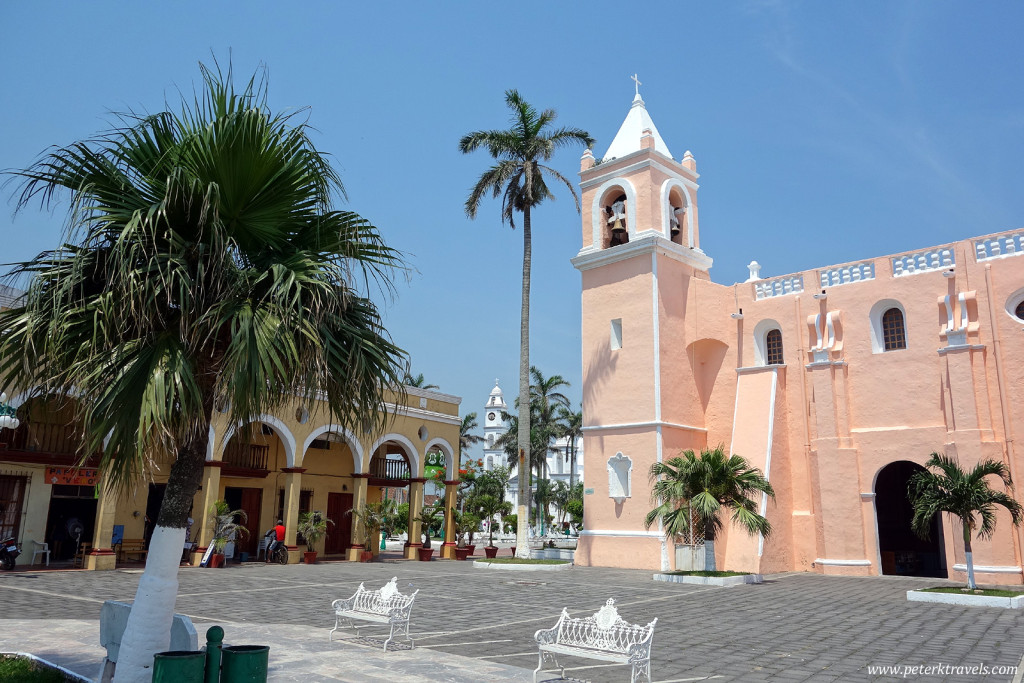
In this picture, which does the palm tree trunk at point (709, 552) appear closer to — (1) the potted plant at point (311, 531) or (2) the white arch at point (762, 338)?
(2) the white arch at point (762, 338)

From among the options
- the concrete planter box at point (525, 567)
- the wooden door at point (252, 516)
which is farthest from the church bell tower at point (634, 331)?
the wooden door at point (252, 516)

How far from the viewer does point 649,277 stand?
2367 cm

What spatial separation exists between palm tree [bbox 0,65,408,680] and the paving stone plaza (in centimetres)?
255

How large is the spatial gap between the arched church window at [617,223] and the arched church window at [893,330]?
8.24 m

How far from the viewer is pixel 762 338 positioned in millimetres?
24000

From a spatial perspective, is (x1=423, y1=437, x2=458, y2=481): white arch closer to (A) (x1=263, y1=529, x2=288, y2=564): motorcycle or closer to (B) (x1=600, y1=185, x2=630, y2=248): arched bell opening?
(A) (x1=263, y1=529, x2=288, y2=564): motorcycle

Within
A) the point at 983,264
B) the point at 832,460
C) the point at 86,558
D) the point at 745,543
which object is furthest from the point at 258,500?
the point at 983,264

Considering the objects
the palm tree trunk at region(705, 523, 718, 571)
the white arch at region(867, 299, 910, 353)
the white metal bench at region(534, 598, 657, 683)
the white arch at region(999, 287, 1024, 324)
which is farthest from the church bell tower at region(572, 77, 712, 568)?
the white metal bench at region(534, 598, 657, 683)

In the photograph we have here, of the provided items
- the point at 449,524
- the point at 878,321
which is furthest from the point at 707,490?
the point at 449,524

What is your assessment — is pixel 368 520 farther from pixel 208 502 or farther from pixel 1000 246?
pixel 1000 246

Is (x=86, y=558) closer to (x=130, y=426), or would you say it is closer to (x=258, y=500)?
(x=258, y=500)

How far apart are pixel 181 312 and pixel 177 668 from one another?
2.62 meters

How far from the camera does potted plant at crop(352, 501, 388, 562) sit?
24312 millimetres

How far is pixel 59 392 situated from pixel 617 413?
19.1 metres
